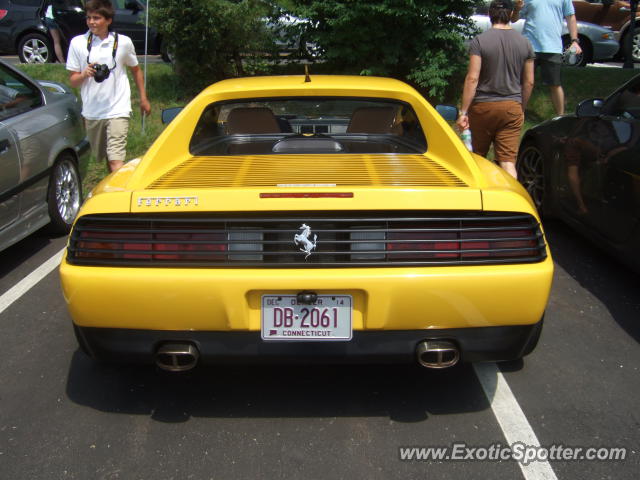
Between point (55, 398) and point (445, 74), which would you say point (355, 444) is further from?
point (445, 74)

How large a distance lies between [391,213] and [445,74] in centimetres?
759

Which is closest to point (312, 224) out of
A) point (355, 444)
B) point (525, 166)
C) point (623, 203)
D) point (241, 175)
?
point (241, 175)

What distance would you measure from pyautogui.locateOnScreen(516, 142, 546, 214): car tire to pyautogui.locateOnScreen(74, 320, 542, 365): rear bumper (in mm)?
3265

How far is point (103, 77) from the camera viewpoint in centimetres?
546

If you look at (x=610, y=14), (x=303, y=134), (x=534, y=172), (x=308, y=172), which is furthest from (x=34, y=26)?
(x=308, y=172)

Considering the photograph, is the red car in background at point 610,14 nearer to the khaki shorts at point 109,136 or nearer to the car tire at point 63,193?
the khaki shorts at point 109,136

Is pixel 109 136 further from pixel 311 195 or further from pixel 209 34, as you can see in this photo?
pixel 209 34

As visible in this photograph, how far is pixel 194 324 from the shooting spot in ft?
8.67

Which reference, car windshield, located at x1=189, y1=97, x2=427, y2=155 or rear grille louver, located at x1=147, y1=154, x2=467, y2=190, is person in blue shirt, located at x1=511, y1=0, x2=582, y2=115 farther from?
rear grille louver, located at x1=147, y1=154, x2=467, y2=190

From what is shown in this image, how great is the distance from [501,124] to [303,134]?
240cm

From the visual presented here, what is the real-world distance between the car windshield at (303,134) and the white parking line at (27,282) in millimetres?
1758

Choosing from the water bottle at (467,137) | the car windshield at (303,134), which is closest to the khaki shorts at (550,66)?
the water bottle at (467,137)

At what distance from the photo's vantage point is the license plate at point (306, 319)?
2605 millimetres

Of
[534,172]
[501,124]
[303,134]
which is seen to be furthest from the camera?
[534,172]
